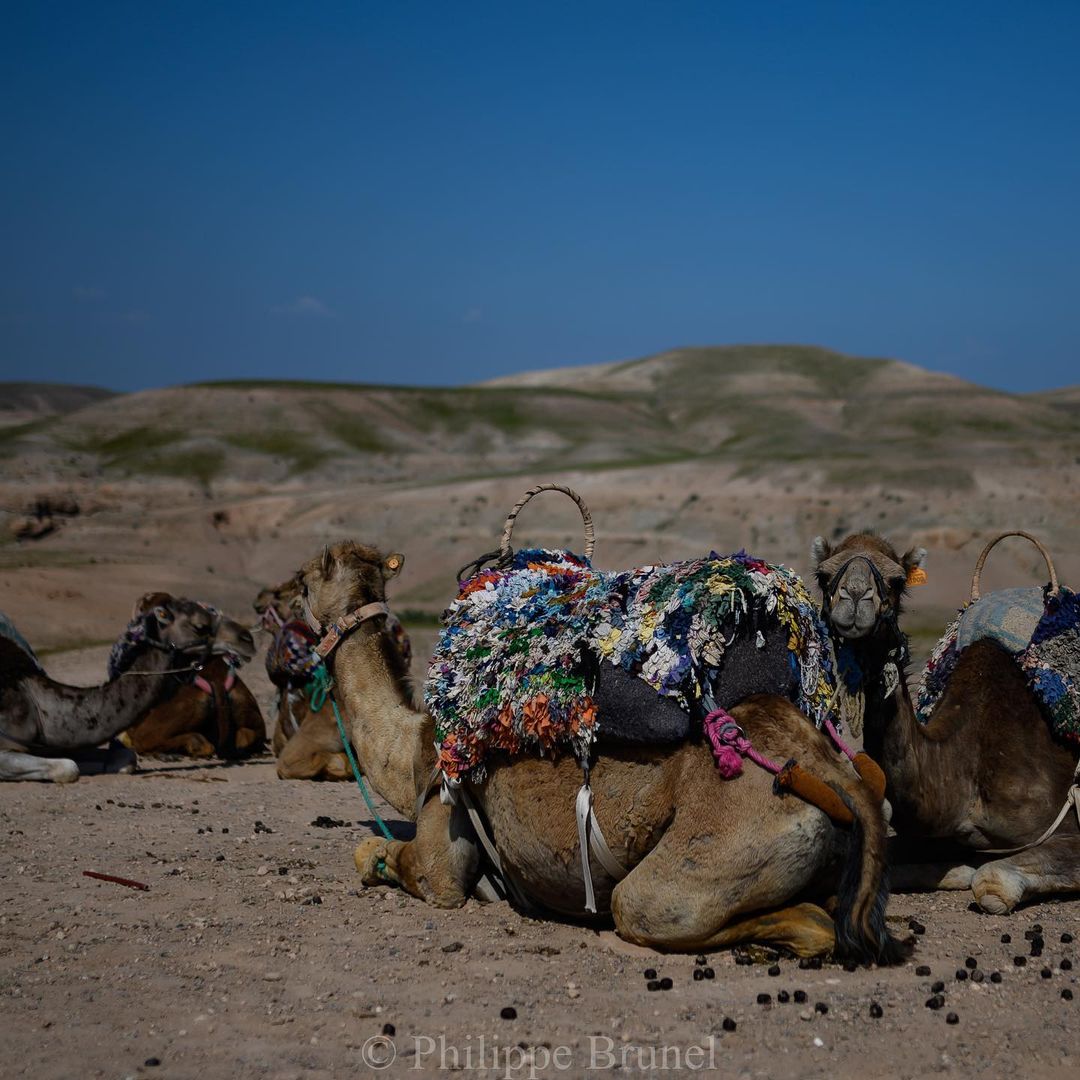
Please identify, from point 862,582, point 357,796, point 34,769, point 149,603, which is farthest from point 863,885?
point 149,603

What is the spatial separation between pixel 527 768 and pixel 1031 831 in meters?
3.03

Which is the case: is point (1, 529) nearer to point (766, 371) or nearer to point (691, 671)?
point (691, 671)

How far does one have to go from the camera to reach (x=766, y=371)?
311 ft

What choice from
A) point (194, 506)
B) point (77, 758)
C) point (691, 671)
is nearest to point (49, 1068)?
point (691, 671)

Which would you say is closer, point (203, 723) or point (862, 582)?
point (862, 582)

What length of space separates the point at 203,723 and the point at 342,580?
5.83 metres

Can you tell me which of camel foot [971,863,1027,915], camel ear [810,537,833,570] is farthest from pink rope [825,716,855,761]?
camel foot [971,863,1027,915]

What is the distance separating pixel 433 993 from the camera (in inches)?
223

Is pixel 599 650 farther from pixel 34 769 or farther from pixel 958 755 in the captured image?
pixel 34 769

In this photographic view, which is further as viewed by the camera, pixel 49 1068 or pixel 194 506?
pixel 194 506

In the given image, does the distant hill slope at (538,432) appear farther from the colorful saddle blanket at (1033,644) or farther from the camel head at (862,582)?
the camel head at (862,582)

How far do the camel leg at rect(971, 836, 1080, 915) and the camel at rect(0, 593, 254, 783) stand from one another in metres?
7.39

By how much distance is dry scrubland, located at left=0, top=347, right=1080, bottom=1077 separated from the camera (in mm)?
5215

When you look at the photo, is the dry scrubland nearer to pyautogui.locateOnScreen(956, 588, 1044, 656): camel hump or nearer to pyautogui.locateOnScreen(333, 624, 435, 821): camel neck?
pyautogui.locateOnScreen(333, 624, 435, 821): camel neck
